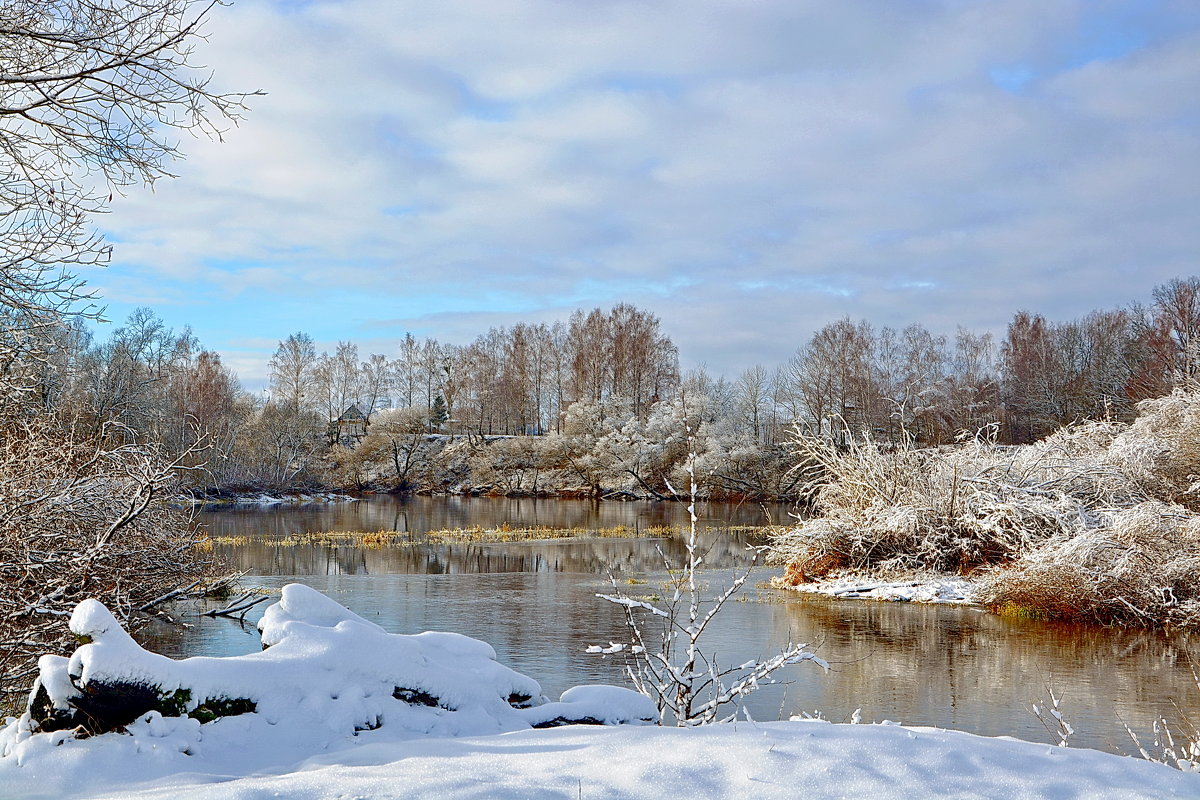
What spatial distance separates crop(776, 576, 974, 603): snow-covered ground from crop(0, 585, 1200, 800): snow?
12020 millimetres

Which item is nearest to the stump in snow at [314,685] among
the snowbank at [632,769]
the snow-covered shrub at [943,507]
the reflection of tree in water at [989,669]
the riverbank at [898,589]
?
the snowbank at [632,769]

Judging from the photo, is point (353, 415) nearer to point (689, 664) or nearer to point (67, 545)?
point (67, 545)

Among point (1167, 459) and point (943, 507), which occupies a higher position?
point (1167, 459)

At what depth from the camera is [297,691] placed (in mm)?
5324

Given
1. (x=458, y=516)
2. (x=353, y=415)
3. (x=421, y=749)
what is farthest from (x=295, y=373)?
(x=421, y=749)

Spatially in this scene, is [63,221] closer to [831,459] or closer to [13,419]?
[13,419]

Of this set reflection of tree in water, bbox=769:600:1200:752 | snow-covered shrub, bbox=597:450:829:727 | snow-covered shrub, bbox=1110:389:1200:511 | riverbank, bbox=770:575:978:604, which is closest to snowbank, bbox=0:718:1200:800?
snow-covered shrub, bbox=597:450:829:727

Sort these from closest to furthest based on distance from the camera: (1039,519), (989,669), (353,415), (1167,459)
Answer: (989,669)
(1039,519)
(1167,459)
(353,415)

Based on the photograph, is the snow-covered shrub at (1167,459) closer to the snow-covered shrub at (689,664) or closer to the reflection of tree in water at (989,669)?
the reflection of tree in water at (989,669)

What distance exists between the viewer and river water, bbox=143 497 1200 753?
944 cm

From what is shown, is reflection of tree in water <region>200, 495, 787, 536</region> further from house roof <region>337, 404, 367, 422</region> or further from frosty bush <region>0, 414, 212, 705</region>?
house roof <region>337, 404, 367, 422</region>

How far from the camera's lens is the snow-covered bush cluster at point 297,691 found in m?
4.75

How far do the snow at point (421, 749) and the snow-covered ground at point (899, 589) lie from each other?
473 inches

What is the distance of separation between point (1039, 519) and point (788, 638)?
6.93 meters
